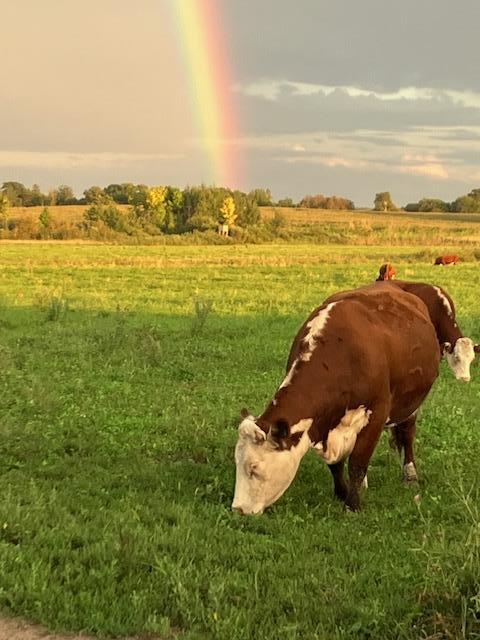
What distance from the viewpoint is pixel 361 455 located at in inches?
262

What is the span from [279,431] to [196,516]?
105cm

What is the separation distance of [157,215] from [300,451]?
80.6 meters

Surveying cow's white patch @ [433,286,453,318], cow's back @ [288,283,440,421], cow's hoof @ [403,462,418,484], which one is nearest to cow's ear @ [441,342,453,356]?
cow's white patch @ [433,286,453,318]

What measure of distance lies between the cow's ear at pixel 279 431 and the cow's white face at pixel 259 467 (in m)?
0.04

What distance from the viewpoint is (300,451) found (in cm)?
618

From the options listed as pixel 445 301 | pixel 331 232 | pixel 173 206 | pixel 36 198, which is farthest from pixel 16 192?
pixel 445 301

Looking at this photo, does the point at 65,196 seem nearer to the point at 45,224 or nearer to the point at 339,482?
the point at 45,224

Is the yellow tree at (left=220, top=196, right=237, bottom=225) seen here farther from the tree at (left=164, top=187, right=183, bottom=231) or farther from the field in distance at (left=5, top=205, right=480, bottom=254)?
the tree at (left=164, top=187, right=183, bottom=231)

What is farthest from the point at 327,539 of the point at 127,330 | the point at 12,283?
the point at 12,283

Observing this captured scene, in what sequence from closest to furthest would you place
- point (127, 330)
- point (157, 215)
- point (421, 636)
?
point (421, 636) → point (127, 330) → point (157, 215)

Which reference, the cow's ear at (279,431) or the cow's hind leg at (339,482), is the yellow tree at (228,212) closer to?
the cow's hind leg at (339,482)

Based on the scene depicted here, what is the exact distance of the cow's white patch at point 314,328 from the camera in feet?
21.6

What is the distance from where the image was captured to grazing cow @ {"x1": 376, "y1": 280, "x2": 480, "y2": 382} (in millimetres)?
9031

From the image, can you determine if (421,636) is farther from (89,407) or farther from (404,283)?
(89,407)
